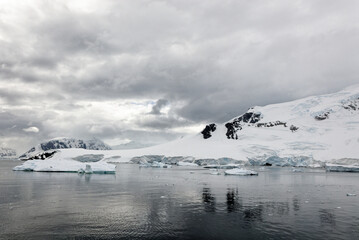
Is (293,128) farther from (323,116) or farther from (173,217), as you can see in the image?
(173,217)

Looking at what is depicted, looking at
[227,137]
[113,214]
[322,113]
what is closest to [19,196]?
[113,214]

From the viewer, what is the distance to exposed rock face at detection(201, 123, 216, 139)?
137413 millimetres

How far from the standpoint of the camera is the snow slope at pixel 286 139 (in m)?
94.4

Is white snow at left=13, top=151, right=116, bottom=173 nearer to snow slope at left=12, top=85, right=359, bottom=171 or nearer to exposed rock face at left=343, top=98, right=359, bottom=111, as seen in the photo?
snow slope at left=12, top=85, right=359, bottom=171

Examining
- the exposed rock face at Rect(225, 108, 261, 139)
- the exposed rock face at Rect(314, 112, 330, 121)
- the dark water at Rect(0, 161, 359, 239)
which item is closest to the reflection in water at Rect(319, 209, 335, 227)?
the dark water at Rect(0, 161, 359, 239)

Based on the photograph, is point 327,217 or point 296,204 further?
point 296,204

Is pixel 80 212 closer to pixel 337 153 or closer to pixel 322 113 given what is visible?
pixel 337 153

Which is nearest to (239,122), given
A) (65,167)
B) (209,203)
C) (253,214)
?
(65,167)

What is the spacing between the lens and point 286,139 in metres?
117

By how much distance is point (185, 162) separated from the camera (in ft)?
351

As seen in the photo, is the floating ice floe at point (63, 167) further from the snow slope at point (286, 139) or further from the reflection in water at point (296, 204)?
the snow slope at point (286, 139)

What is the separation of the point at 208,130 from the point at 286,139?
37.9 metres

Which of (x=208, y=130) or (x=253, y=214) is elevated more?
(x=208, y=130)

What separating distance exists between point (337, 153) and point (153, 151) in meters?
69.0
